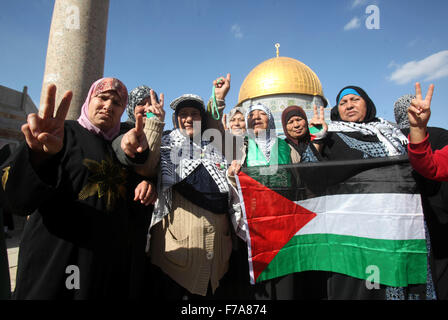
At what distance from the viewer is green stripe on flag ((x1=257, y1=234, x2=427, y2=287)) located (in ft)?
6.64

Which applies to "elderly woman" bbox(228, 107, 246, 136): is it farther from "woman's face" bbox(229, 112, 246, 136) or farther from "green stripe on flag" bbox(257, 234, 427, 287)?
"green stripe on flag" bbox(257, 234, 427, 287)

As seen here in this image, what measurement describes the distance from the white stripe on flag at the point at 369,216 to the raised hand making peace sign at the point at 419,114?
54cm

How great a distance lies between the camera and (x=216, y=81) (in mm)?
2533

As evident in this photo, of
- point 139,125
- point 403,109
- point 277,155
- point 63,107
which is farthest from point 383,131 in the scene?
point 63,107

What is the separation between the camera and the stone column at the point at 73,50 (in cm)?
393

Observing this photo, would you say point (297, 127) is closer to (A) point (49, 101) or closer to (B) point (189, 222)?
(B) point (189, 222)

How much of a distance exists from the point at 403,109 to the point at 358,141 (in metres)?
1.15

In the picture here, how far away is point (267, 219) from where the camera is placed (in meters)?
2.32

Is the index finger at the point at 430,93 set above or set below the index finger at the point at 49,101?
above

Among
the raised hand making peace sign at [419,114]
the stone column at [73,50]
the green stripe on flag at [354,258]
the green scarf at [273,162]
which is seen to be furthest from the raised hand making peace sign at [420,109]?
the stone column at [73,50]

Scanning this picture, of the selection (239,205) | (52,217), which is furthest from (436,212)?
(52,217)

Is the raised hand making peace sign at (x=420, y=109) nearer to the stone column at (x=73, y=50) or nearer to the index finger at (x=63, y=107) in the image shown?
the index finger at (x=63, y=107)

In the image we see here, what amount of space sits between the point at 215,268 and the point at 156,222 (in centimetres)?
62
